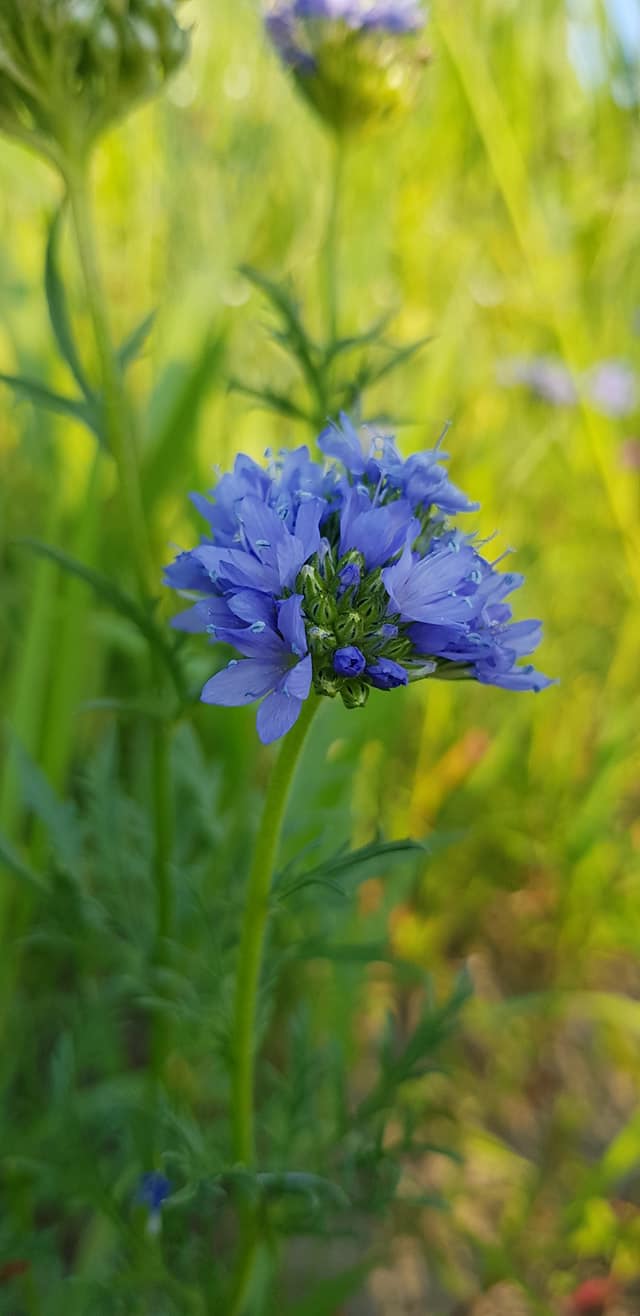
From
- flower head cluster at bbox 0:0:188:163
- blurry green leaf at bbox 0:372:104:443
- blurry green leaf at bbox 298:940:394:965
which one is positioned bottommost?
blurry green leaf at bbox 298:940:394:965

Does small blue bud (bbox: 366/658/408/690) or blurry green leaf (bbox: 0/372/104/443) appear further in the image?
blurry green leaf (bbox: 0/372/104/443)

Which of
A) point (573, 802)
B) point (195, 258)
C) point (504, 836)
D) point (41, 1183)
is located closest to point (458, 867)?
point (504, 836)

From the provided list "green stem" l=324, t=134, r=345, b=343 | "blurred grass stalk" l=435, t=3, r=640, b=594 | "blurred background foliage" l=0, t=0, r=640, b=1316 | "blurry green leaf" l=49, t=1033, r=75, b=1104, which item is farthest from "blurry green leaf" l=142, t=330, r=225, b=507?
"blurry green leaf" l=49, t=1033, r=75, b=1104

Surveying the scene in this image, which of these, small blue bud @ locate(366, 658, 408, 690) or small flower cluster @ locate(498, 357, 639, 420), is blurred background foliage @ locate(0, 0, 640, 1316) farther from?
small blue bud @ locate(366, 658, 408, 690)

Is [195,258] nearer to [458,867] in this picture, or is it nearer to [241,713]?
[241,713]

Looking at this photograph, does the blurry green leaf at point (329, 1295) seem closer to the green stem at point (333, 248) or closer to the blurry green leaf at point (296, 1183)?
the blurry green leaf at point (296, 1183)

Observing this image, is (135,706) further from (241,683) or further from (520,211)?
(520,211)
